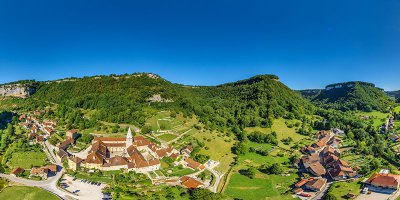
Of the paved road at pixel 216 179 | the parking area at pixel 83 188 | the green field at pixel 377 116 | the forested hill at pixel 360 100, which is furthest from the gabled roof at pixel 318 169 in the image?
the forested hill at pixel 360 100

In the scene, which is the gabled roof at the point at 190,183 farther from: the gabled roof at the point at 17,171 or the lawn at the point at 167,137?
the gabled roof at the point at 17,171

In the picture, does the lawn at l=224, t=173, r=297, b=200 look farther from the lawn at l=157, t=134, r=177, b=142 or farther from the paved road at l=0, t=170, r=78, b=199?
the paved road at l=0, t=170, r=78, b=199

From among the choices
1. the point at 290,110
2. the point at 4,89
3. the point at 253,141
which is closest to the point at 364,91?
the point at 290,110

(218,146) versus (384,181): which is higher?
(218,146)

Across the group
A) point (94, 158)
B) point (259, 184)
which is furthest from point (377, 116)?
point (94, 158)

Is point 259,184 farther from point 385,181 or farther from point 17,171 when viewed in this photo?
point 17,171

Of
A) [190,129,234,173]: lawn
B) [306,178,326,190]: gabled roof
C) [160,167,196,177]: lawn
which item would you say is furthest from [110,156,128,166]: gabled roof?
[306,178,326,190]: gabled roof
